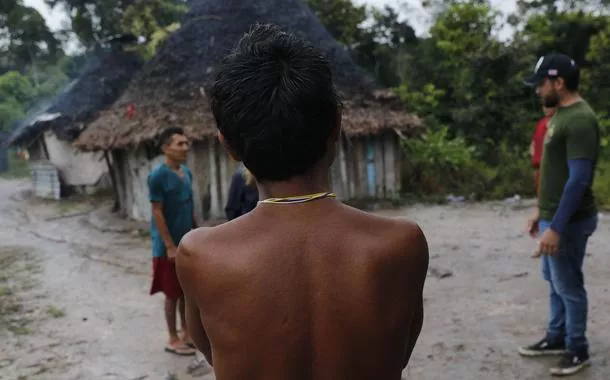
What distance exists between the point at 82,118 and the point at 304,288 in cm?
1638

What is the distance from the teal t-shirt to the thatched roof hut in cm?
609

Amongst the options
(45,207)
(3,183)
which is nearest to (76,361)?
(45,207)

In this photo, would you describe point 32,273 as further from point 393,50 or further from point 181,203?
point 393,50

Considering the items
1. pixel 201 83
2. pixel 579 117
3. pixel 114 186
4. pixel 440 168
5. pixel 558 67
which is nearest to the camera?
pixel 579 117

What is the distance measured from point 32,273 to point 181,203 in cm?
451

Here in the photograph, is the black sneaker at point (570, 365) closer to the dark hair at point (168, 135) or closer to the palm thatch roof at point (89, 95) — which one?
the dark hair at point (168, 135)

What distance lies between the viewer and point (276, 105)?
47.0 inches

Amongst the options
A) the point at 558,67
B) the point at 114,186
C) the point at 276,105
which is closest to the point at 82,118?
the point at 114,186

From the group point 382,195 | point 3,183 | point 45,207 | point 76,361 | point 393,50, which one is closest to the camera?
point 76,361

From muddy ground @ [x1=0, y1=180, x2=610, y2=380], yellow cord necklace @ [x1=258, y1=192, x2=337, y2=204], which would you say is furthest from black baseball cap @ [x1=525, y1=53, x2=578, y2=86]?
yellow cord necklace @ [x1=258, y1=192, x2=337, y2=204]

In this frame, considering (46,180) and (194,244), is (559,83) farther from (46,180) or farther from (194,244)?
(46,180)

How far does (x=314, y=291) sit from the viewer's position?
1.22m

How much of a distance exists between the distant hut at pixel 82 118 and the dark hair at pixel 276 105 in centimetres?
1615

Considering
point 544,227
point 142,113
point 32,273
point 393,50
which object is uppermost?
point 393,50
